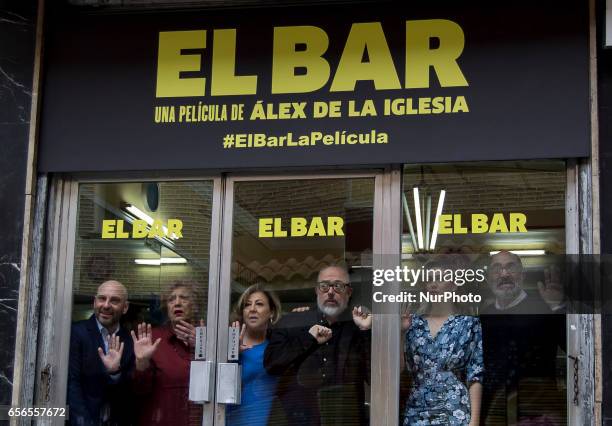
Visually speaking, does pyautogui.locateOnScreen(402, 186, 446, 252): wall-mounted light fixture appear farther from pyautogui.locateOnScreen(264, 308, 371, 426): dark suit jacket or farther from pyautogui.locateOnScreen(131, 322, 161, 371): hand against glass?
pyautogui.locateOnScreen(131, 322, 161, 371): hand against glass

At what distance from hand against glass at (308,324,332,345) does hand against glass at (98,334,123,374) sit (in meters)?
1.30

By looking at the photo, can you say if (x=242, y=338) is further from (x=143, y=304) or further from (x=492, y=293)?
(x=492, y=293)

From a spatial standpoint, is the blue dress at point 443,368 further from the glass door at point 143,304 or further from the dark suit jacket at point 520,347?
the glass door at point 143,304

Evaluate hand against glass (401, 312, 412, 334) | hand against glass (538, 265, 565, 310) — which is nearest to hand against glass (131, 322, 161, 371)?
hand against glass (401, 312, 412, 334)

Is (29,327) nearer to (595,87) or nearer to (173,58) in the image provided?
(173,58)

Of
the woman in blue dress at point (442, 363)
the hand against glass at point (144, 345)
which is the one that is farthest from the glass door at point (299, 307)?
the hand against glass at point (144, 345)

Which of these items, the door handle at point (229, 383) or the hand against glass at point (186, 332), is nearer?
the door handle at point (229, 383)

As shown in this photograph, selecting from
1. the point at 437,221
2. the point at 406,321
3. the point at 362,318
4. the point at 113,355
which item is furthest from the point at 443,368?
the point at 113,355

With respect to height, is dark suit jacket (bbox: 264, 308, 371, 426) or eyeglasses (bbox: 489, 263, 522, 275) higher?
eyeglasses (bbox: 489, 263, 522, 275)

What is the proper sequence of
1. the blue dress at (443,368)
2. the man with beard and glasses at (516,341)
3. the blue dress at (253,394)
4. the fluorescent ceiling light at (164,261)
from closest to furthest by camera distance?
the man with beard and glasses at (516,341) < the blue dress at (443,368) < the blue dress at (253,394) < the fluorescent ceiling light at (164,261)

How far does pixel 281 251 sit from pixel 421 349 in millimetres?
1073

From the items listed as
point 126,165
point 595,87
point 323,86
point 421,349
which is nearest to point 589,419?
point 421,349

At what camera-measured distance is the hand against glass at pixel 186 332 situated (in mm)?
6859

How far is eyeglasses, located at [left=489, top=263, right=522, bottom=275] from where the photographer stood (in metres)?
6.57
